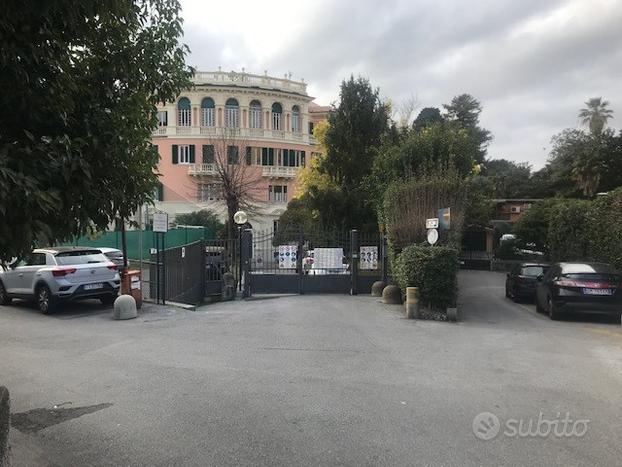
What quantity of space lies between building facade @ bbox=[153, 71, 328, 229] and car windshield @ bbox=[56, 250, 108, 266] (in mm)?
33048

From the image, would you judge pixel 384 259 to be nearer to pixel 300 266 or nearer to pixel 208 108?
pixel 300 266

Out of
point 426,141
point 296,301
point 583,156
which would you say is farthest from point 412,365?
point 583,156

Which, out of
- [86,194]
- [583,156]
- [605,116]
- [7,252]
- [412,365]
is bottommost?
[412,365]

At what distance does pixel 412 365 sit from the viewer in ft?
26.6

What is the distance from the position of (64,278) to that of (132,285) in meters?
1.66

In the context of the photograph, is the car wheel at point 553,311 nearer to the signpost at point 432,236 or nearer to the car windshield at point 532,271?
the signpost at point 432,236

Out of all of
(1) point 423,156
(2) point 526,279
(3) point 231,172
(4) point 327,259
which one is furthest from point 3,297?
(3) point 231,172

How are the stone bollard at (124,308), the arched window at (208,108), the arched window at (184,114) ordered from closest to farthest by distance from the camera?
the stone bollard at (124,308) → the arched window at (184,114) → the arched window at (208,108)

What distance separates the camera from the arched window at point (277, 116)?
169 ft

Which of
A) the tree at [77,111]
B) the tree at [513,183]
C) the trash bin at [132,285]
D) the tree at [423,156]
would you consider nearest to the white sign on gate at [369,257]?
the tree at [423,156]

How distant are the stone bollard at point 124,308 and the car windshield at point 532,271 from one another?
12.8 meters

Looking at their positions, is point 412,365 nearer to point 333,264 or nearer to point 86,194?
point 86,194

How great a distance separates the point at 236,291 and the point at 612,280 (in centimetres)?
1093

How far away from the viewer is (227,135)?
47.0 metres
